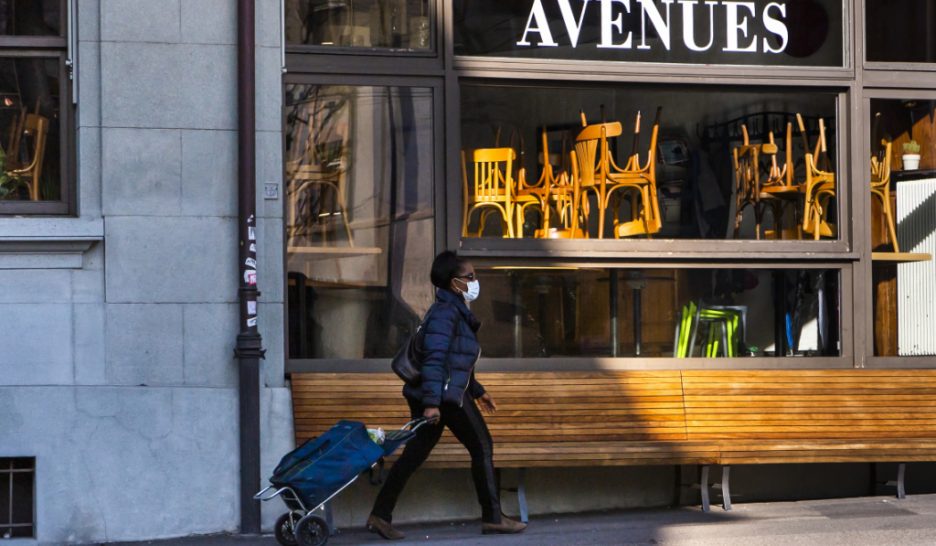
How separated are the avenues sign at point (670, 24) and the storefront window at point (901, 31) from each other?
639 mm

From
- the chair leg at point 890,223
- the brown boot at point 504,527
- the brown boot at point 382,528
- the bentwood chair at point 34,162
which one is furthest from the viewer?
the chair leg at point 890,223

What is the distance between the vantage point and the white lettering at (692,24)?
9.81 meters

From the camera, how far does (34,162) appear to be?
8.88m

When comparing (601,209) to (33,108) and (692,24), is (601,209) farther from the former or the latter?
(33,108)

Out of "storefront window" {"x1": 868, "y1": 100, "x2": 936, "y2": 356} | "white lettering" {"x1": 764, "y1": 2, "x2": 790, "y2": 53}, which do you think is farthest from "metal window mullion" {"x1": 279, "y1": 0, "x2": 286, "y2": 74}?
"storefront window" {"x1": 868, "y1": 100, "x2": 936, "y2": 356}

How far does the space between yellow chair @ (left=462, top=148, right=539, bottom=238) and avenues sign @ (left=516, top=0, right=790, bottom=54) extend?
31.9 inches

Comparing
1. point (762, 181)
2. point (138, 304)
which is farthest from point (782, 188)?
point (138, 304)

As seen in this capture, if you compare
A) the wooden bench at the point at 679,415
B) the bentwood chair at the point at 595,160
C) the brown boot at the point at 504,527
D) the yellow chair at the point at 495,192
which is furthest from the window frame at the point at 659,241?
the brown boot at the point at 504,527

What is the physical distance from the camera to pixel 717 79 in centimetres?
977

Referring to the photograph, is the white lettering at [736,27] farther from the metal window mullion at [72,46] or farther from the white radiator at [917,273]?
the metal window mullion at [72,46]

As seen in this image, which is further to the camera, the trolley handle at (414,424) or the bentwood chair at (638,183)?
the bentwood chair at (638,183)

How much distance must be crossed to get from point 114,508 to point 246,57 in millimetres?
2915

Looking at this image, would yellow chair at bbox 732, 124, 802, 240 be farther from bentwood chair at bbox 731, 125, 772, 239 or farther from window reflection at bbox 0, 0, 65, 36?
window reflection at bbox 0, 0, 65, 36

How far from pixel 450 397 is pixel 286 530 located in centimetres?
121
